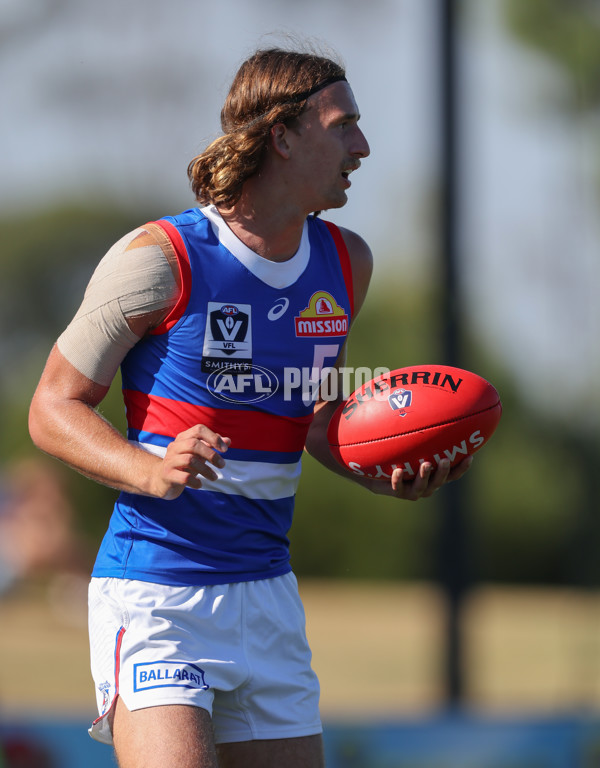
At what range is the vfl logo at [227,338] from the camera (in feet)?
9.14

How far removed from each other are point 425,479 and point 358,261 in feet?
2.22

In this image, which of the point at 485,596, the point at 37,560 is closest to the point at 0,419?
the point at 37,560

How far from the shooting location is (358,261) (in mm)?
3148

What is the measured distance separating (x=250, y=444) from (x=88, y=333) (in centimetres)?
51

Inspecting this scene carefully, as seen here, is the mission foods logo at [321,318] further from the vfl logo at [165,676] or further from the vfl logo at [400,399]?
the vfl logo at [165,676]

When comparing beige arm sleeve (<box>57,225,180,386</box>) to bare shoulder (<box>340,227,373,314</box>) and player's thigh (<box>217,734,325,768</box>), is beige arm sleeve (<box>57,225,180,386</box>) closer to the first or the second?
bare shoulder (<box>340,227,373,314</box>)

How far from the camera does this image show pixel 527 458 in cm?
1631

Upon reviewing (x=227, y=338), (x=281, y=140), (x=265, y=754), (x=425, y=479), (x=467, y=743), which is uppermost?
(x=281, y=140)

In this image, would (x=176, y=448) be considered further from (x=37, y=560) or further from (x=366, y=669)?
(x=37, y=560)

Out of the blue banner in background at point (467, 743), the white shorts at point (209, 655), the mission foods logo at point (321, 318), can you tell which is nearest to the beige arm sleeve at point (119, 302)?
the mission foods logo at point (321, 318)

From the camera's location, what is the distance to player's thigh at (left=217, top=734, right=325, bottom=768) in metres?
2.79

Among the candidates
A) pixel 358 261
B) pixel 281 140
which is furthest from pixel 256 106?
pixel 358 261

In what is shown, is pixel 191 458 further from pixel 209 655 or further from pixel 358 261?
pixel 358 261

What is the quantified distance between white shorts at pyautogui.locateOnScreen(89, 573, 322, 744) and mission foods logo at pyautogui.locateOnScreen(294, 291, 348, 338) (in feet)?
2.24
